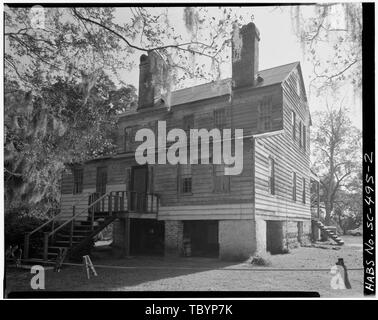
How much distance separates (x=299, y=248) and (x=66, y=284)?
12821mm

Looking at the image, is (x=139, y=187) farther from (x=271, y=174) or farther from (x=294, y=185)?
(x=294, y=185)

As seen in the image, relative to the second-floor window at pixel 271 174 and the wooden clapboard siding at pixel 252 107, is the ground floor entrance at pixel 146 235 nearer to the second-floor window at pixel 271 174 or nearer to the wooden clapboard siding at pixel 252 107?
the second-floor window at pixel 271 174

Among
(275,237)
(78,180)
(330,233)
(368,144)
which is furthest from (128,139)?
(368,144)

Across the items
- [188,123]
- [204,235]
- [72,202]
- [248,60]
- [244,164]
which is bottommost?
[204,235]

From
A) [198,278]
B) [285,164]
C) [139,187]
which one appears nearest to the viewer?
[198,278]

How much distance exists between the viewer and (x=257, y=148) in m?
15.4

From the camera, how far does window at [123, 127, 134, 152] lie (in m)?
21.5

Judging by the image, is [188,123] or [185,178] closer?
[185,178]

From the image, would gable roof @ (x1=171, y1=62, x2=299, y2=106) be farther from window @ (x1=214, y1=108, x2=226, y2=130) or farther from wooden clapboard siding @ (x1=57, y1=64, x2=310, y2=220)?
window @ (x1=214, y1=108, x2=226, y2=130)

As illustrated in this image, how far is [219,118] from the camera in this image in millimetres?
18875

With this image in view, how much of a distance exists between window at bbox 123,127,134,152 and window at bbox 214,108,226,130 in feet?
16.7

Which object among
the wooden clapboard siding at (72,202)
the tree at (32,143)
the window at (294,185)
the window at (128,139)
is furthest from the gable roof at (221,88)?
the tree at (32,143)

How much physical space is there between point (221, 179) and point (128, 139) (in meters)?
7.67

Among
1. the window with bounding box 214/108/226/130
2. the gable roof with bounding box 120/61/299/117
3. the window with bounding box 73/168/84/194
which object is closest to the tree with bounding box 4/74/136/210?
the gable roof with bounding box 120/61/299/117
